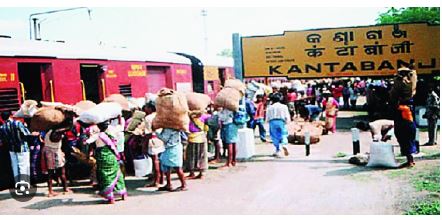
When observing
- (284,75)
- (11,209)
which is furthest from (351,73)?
(11,209)

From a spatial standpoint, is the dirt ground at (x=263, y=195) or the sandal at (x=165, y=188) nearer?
the dirt ground at (x=263, y=195)

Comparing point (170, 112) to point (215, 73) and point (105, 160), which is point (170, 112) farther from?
point (215, 73)

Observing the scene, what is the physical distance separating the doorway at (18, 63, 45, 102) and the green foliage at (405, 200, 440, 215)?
5752 millimetres

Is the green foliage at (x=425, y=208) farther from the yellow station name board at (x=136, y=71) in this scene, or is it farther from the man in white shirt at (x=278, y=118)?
the yellow station name board at (x=136, y=71)

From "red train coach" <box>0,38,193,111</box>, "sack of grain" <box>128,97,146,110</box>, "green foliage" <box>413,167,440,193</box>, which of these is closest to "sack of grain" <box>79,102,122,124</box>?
"red train coach" <box>0,38,193,111</box>

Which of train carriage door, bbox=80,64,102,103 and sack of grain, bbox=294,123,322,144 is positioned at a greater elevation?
train carriage door, bbox=80,64,102,103

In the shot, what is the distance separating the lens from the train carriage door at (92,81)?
8.53 m

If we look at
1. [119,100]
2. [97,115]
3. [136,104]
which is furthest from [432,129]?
[97,115]

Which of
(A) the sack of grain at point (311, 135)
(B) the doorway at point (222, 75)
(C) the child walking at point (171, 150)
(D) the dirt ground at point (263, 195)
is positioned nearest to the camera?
(D) the dirt ground at point (263, 195)

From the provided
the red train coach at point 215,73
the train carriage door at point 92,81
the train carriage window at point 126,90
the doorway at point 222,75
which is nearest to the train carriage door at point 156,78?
the train carriage window at point 126,90

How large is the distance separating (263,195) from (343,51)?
748 cm

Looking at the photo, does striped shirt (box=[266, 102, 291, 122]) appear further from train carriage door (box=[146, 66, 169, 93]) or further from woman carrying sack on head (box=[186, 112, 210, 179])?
train carriage door (box=[146, 66, 169, 93])

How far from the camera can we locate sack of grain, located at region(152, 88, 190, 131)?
6004 millimetres

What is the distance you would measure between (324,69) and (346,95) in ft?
23.4
